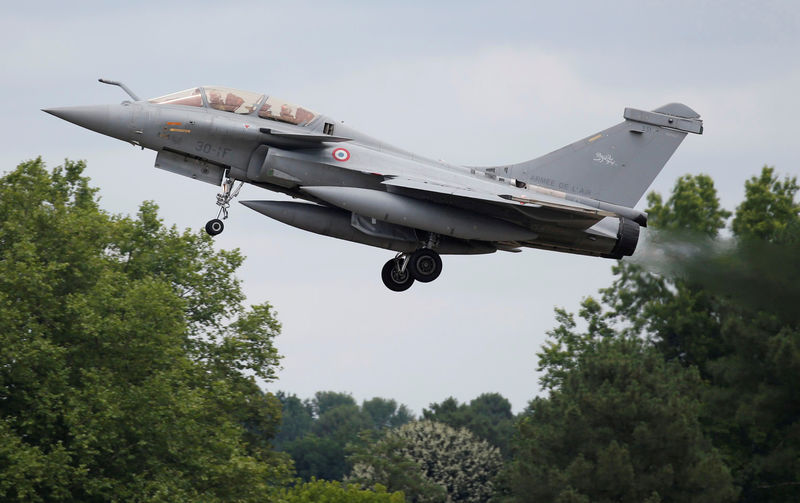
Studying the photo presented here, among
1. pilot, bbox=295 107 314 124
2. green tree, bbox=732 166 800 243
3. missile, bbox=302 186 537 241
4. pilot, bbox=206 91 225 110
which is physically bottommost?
missile, bbox=302 186 537 241

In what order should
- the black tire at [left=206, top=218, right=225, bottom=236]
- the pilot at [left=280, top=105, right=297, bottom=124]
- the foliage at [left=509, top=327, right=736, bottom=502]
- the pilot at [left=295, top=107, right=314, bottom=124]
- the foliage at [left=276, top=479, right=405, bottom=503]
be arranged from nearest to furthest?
the black tire at [left=206, top=218, right=225, bottom=236], the pilot at [left=280, top=105, right=297, bottom=124], the pilot at [left=295, top=107, right=314, bottom=124], the foliage at [left=509, top=327, right=736, bottom=502], the foliage at [left=276, top=479, right=405, bottom=503]

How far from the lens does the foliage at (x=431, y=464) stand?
72812mm

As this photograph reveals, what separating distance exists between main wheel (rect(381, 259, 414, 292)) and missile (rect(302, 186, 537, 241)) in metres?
1.25

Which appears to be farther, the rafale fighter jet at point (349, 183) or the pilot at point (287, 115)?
the pilot at point (287, 115)

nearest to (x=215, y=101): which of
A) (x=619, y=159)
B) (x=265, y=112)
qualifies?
(x=265, y=112)

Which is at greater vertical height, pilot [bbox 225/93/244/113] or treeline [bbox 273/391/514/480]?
pilot [bbox 225/93/244/113]

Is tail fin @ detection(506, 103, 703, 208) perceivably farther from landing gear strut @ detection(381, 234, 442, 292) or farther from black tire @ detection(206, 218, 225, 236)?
black tire @ detection(206, 218, 225, 236)

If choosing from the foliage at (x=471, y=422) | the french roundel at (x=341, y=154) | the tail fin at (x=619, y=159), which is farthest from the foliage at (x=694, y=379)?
the foliage at (x=471, y=422)

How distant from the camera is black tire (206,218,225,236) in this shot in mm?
21500

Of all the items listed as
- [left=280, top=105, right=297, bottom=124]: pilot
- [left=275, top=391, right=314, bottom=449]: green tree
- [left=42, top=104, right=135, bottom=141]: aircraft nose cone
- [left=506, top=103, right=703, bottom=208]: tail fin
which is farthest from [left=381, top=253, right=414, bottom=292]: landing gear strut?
[left=275, top=391, right=314, bottom=449]: green tree

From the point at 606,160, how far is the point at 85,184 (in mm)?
29094

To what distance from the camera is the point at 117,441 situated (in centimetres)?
3039

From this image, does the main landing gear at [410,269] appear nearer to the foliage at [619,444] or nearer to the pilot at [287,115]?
the pilot at [287,115]

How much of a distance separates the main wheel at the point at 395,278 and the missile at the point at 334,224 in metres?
0.48
